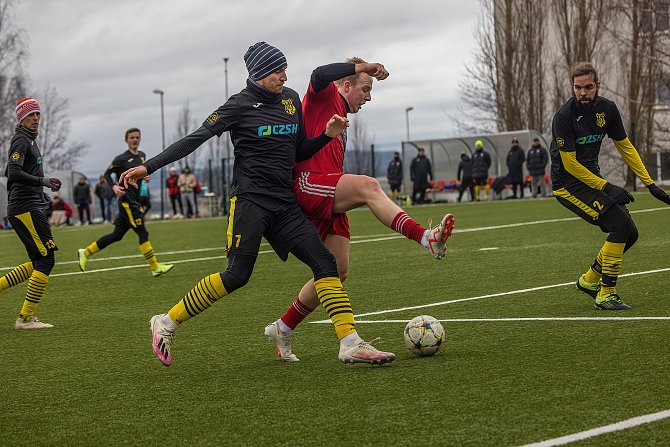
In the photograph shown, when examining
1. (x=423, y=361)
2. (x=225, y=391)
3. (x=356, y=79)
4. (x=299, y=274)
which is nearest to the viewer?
(x=225, y=391)

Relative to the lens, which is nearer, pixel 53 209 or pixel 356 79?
pixel 356 79

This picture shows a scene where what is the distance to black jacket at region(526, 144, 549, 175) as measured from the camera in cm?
3488

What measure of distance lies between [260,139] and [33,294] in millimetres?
4051

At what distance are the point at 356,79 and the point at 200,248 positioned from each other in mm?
13096

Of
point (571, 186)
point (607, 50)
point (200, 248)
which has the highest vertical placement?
point (607, 50)

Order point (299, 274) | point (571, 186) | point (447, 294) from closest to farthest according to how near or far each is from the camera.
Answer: point (571, 186), point (447, 294), point (299, 274)

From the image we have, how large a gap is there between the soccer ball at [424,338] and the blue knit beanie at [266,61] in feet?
6.35

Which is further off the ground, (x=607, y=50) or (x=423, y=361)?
(x=607, y=50)

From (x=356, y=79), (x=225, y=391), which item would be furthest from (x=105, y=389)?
(x=356, y=79)

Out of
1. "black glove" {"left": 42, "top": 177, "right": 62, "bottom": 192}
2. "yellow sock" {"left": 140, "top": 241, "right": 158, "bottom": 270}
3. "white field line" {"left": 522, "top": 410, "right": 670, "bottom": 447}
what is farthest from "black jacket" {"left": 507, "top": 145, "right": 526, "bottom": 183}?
"white field line" {"left": 522, "top": 410, "right": 670, "bottom": 447}

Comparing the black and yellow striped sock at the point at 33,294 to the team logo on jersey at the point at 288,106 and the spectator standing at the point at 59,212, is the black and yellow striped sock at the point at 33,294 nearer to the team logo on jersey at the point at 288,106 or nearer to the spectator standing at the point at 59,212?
the team logo on jersey at the point at 288,106

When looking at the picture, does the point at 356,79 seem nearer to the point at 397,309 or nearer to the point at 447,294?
the point at 397,309

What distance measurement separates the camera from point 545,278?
36.6 ft

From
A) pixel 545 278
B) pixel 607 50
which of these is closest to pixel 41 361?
pixel 545 278
